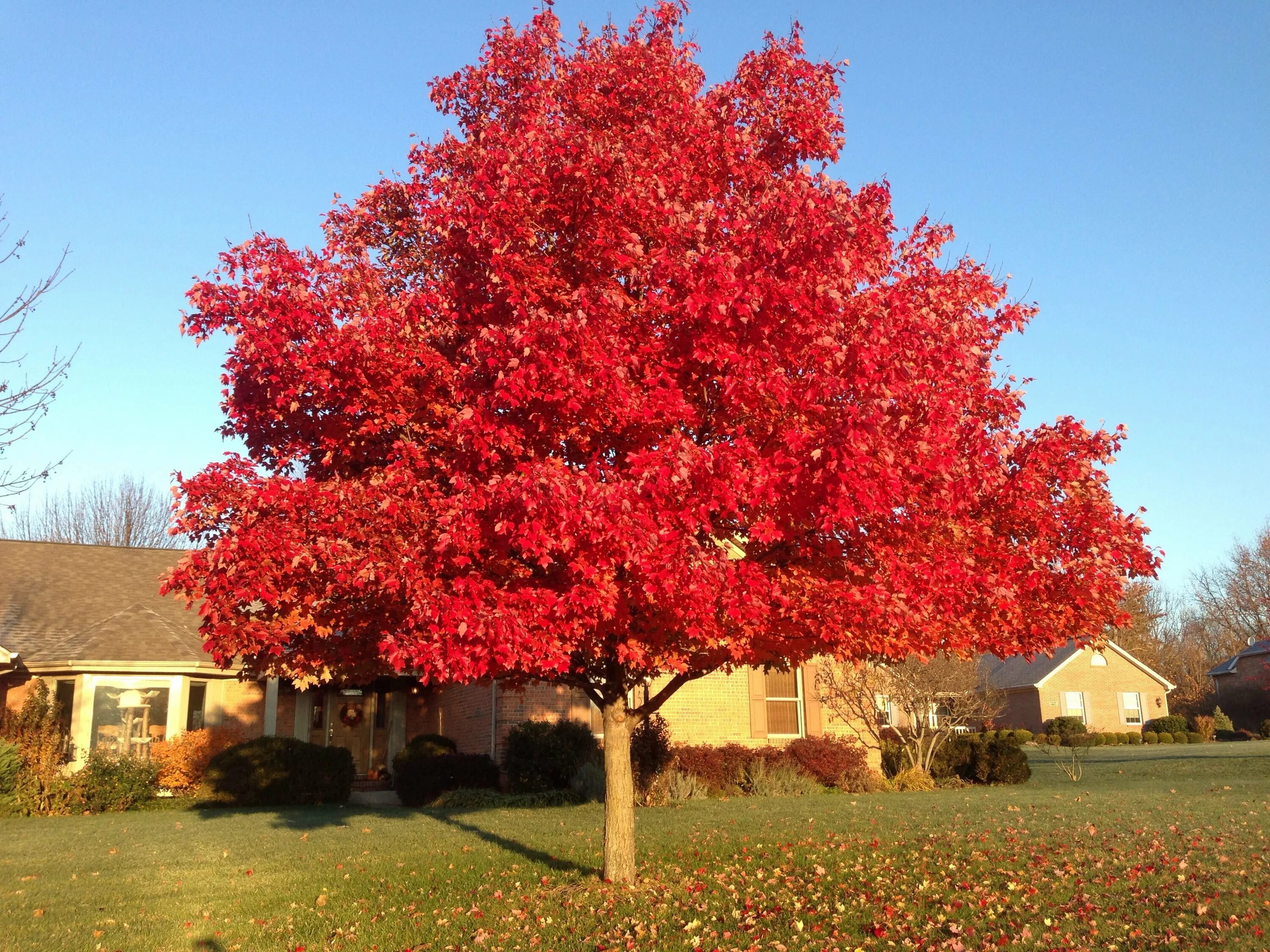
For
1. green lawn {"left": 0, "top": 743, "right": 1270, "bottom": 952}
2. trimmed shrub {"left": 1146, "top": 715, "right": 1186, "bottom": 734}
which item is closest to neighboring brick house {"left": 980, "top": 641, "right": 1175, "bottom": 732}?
trimmed shrub {"left": 1146, "top": 715, "right": 1186, "bottom": 734}

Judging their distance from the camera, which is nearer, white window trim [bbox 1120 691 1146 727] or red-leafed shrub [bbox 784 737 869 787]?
red-leafed shrub [bbox 784 737 869 787]

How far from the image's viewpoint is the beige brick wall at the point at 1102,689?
49.2m

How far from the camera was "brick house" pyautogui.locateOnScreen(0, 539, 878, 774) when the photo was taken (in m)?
20.8

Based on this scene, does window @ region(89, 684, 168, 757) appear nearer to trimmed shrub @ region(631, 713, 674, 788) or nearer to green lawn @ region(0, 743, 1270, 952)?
green lawn @ region(0, 743, 1270, 952)

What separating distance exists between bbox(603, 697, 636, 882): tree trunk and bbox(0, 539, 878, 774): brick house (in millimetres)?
10192

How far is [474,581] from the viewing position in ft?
22.9

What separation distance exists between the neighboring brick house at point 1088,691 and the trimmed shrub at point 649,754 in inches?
1343

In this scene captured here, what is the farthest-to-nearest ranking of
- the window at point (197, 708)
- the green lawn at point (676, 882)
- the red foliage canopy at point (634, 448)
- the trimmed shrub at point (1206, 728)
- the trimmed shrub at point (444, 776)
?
the trimmed shrub at point (1206, 728) → the window at point (197, 708) → the trimmed shrub at point (444, 776) → the green lawn at point (676, 882) → the red foliage canopy at point (634, 448)

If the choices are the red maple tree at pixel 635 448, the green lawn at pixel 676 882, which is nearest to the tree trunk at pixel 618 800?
the green lawn at pixel 676 882

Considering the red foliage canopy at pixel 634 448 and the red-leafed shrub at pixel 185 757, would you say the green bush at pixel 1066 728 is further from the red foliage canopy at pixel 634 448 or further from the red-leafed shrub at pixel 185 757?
the red foliage canopy at pixel 634 448

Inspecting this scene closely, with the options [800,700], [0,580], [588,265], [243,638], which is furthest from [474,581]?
[0,580]

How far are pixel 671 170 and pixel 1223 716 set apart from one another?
49.5 meters

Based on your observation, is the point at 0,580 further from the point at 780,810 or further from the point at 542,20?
the point at 542,20

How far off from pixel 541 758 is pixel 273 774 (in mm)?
5480
